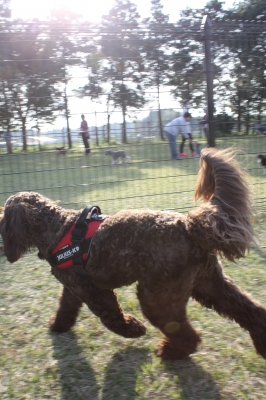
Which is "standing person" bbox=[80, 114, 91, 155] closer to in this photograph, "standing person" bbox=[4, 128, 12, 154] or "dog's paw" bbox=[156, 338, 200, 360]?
"standing person" bbox=[4, 128, 12, 154]

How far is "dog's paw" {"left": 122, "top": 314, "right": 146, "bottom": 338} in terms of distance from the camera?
2.87 m

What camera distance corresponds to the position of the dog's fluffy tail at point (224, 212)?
2408 millimetres

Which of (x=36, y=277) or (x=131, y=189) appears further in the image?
(x=131, y=189)

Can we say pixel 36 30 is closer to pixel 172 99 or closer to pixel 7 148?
pixel 7 148

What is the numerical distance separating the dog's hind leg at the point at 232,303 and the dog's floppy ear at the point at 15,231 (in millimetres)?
1409

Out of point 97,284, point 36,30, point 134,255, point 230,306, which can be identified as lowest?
point 230,306

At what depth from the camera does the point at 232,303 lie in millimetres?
2744

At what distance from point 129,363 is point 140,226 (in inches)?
39.0

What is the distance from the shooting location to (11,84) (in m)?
5.04

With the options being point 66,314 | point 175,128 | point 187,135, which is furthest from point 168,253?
point 187,135

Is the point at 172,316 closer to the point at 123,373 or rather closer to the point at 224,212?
the point at 123,373

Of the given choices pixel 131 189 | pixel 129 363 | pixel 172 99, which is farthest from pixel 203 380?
pixel 131 189

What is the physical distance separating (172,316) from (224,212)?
775 millimetres

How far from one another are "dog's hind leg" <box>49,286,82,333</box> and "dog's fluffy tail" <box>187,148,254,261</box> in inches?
51.2
